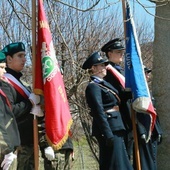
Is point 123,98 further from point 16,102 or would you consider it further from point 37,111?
point 16,102

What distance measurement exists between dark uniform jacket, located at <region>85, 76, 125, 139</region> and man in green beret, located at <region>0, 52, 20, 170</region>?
3.08 ft

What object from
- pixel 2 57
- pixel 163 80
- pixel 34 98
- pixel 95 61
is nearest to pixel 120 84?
pixel 95 61

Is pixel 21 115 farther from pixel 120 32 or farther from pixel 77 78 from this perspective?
pixel 120 32

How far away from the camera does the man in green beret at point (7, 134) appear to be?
4266 millimetres

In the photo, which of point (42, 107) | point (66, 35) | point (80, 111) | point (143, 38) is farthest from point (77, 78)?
point (143, 38)

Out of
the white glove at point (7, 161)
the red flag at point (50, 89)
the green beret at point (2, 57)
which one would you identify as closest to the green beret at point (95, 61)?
the red flag at point (50, 89)

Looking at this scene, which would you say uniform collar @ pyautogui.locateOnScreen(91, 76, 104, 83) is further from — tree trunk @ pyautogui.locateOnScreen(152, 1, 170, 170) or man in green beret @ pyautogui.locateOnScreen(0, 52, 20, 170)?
tree trunk @ pyautogui.locateOnScreen(152, 1, 170, 170)

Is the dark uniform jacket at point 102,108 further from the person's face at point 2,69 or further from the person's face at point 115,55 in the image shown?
the person's face at point 2,69

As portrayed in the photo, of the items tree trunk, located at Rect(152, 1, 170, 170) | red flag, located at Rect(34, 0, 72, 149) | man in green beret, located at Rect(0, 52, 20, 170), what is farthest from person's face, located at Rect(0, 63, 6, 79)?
tree trunk, located at Rect(152, 1, 170, 170)

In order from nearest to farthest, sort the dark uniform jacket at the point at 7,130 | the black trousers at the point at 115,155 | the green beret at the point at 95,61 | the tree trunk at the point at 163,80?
1. the dark uniform jacket at the point at 7,130
2. the black trousers at the point at 115,155
3. the green beret at the point at 95,61
4. the tree trunk at the point at 163,80

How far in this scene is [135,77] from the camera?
5.36 m

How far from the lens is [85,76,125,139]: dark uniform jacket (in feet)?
16.3

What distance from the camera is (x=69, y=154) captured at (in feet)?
17.4

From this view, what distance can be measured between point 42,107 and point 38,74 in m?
0.35
